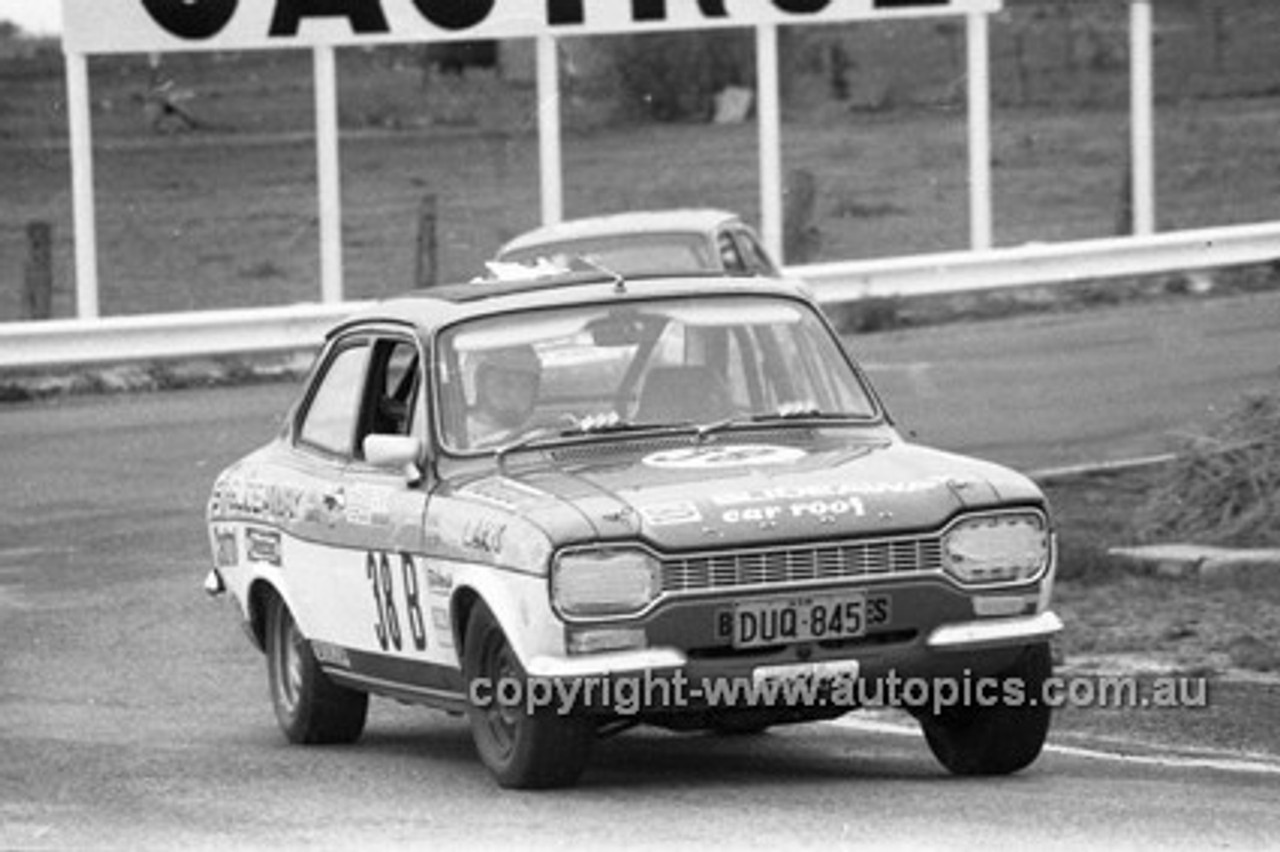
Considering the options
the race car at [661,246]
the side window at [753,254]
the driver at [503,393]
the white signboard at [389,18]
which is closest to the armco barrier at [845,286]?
the white signboard at [389,18]

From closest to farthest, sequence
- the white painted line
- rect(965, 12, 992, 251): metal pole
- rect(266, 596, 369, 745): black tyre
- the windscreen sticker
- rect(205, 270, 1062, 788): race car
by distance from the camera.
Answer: rect(205, 270, 1062, 788): race car → the windscreen sticker → the white painted line → rect(266, 596, 369, 745): black tyre → rect(965, 12, 992, 251): metal pole

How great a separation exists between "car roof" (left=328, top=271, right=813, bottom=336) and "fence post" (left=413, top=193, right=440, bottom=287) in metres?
21.0

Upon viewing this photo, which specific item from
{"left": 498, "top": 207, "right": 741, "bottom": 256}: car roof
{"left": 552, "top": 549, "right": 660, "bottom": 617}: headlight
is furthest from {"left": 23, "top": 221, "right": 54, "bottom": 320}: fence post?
{"left": 552, "top": 549, "right": 660, "bottom": 617}: headlight

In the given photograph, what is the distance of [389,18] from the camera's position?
3147cm

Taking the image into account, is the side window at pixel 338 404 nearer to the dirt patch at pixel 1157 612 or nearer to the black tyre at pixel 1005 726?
the black tyre at pixel 1005 726

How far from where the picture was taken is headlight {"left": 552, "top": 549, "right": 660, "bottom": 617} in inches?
420

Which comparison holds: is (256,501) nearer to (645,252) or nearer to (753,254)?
(645,252)

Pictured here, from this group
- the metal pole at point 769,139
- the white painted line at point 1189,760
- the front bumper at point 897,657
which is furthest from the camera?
the metal pole at point 769,139

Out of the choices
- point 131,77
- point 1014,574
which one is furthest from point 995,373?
point 1014,574

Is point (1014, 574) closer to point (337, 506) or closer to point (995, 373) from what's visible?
point (337, 506)

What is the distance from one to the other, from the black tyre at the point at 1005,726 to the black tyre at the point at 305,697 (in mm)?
2317

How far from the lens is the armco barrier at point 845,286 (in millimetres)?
29969

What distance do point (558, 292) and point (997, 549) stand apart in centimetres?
203

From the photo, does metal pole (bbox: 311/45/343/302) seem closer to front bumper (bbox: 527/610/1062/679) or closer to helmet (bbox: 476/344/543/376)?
helmet (bbox: 476/344/543/376)
